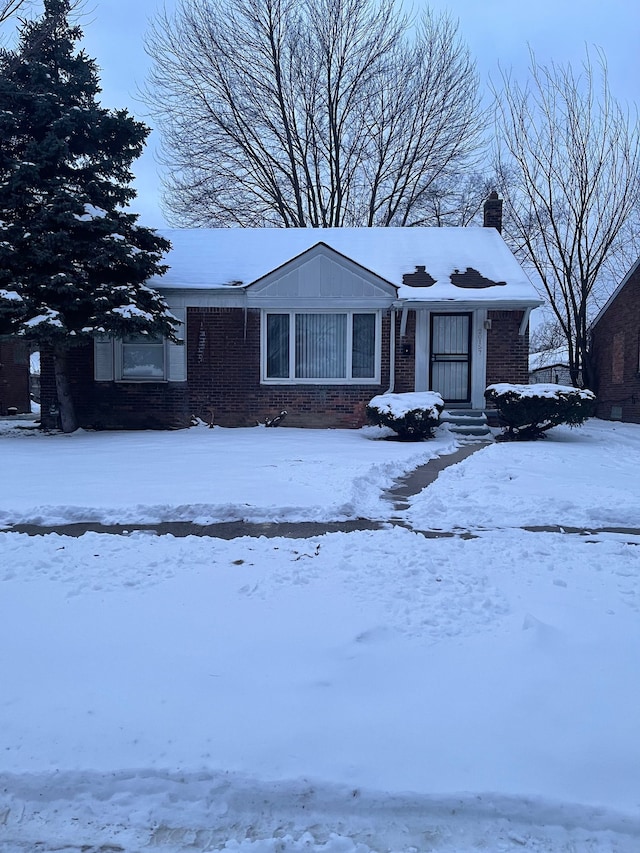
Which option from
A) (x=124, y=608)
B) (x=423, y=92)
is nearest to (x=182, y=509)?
(x=124, y=608)

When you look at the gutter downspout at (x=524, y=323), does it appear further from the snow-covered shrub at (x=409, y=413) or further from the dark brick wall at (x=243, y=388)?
the snow-covered shrub at (x=409, y=413)

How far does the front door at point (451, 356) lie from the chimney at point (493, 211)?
4439 mm

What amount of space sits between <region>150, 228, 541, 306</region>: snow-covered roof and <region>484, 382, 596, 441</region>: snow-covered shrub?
8.05ft

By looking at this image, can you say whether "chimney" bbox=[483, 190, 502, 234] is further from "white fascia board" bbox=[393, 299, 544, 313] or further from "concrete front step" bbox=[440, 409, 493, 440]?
"concrete front step" bbox=[440, 409, 493, 440]

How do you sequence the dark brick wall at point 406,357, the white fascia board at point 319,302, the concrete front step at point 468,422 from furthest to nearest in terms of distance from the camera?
the dark brick wall at point 406,357, the white fascia board at point 319,302, the concrete front step at point 468,422

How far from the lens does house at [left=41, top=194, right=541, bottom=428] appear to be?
12.9 metres

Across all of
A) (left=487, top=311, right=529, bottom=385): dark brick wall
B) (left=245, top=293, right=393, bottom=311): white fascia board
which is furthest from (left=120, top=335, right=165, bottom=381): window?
(left=487, top=311, right=529, bottom=385): dark brick wall

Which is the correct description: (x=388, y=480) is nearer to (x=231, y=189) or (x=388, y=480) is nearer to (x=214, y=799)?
(x=214, y=799)

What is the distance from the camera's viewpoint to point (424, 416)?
10867 millimetres

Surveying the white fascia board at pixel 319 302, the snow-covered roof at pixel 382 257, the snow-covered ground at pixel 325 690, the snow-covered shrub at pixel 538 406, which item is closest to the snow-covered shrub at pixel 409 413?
the snow-covered shrub at pixel 538 406

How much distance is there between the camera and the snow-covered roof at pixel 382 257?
12977 mm

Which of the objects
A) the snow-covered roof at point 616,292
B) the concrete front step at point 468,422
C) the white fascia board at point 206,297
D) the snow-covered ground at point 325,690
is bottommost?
the snow-covered ground at point 325,690

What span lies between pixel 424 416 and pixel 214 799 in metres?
9.35

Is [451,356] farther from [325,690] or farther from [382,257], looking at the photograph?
[325,690]
